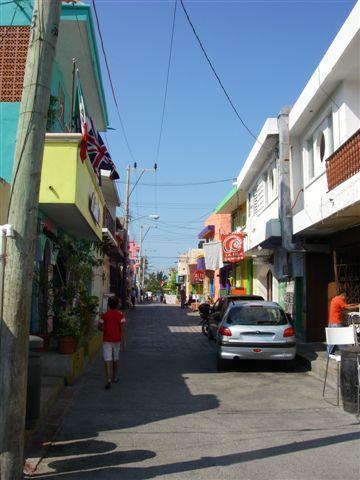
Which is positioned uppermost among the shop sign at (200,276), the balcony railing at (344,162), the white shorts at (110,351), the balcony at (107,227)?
the balcony at (107,227)

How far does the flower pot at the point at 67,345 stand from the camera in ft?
35.0

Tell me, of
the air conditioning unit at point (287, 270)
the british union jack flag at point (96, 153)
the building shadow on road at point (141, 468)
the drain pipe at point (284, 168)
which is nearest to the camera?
the building shadow on road at point (141, 468)

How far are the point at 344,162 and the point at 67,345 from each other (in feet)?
21.2

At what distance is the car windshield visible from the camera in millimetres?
12336

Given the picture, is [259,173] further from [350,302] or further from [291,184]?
[350,302]

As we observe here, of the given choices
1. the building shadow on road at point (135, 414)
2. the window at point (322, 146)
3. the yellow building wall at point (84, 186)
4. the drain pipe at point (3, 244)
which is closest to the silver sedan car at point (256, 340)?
the building shadow on road at point (135, 414)

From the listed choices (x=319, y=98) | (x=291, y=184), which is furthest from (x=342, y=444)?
(x=291, y=184)

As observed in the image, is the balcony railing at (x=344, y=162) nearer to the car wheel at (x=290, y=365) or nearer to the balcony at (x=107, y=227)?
the car wheel at (x=290, y=365)

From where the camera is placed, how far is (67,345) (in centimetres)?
1067

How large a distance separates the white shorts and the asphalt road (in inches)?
Answer: 21.1

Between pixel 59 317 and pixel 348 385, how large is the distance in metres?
5.61

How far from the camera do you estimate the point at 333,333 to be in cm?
895

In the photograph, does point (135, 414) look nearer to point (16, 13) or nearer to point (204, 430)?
point (204, 430)

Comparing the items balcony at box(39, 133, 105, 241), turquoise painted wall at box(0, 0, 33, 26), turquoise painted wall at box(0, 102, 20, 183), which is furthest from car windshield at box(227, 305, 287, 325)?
turquoise painted wall at box(0, 0, 33, 26)
